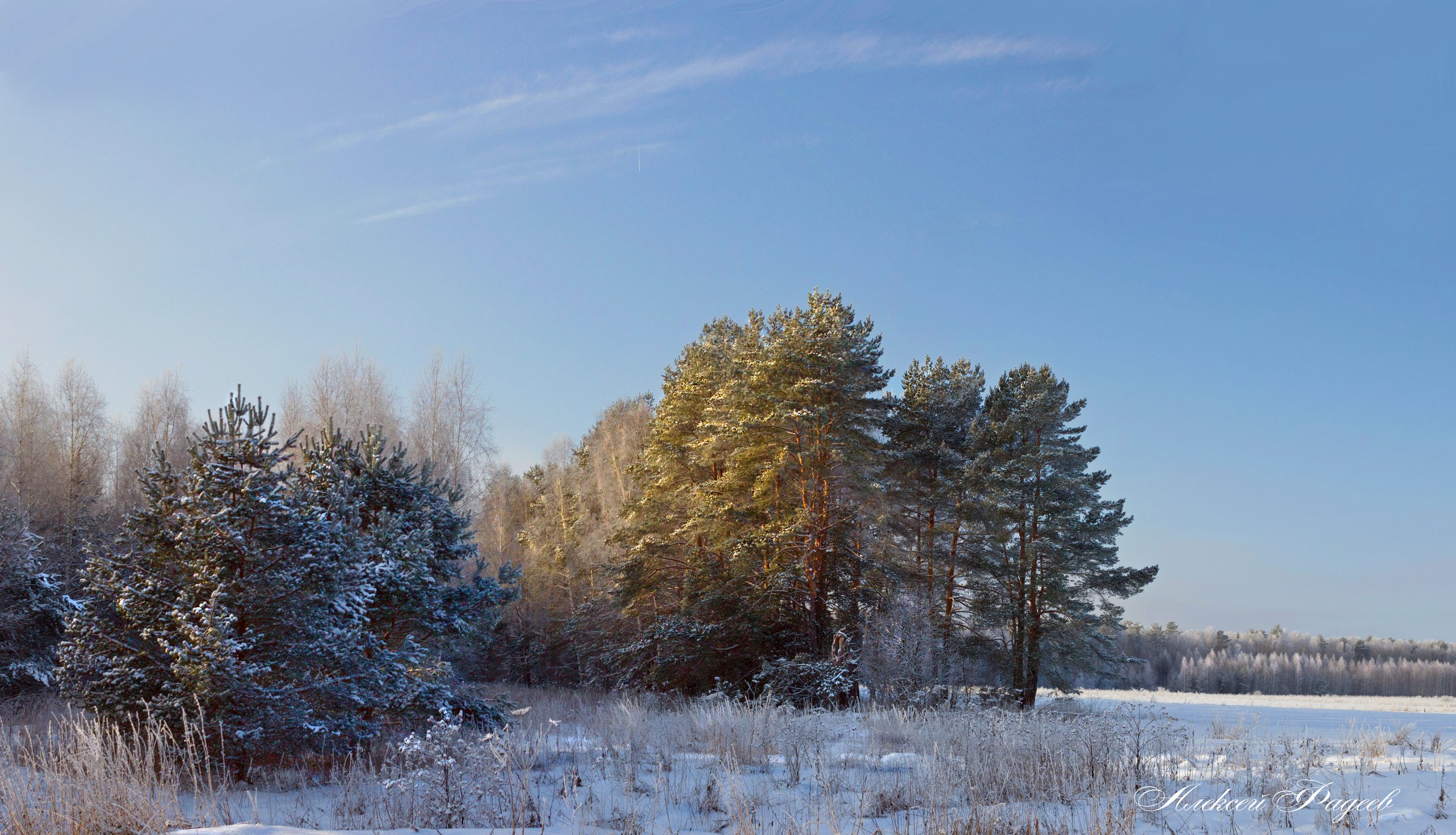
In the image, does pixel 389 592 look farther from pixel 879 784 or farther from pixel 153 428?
pixel 153 428

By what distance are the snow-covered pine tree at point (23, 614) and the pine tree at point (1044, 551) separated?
922 inches

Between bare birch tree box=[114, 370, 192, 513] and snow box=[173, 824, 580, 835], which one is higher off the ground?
bare birch tree box=[114, 370, 192, 513]

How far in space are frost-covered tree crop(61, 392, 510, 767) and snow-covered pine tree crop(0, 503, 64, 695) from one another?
8059 millimetres

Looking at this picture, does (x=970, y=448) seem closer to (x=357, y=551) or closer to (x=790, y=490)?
(x=790, y=490)

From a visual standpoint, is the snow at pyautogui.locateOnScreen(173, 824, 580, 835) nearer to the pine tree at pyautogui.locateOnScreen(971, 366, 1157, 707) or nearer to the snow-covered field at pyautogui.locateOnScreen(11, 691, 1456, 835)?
the snow-covered field at pyautogui.locateOnScreen(11, 691, 1456, 835)

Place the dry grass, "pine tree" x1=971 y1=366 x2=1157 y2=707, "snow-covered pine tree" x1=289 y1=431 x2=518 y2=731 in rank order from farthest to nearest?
"pine tree" x1=971 y1=366 x2=1157 y2=707
"snow-covered pine tree" x1=289 y1=431 x2=518 y2=731
the dry grass

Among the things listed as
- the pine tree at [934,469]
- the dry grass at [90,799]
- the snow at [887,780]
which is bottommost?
the snow at [887,780]

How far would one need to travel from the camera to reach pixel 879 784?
8.11 metres

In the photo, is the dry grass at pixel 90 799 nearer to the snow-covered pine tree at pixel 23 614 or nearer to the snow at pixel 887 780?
the snow at pixel 887 780

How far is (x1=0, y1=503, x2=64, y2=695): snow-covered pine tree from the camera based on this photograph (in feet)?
57.0

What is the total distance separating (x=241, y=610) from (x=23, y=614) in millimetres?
11723

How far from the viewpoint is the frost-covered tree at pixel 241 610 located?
9797mm

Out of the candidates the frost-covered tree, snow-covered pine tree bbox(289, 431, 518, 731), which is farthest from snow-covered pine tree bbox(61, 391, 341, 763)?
snow-covered pine tree bbox(289, 431, 518, 731)

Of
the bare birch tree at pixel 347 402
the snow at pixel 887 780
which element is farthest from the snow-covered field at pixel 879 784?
the bare birch tree at pixel 347 402
